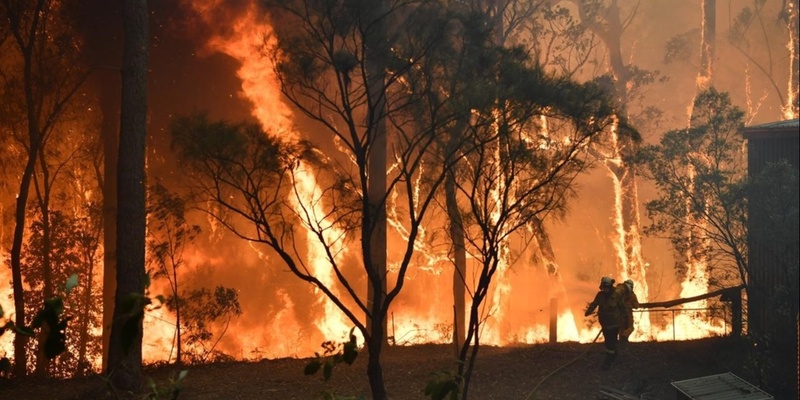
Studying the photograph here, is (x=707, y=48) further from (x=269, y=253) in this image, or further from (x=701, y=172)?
(x=701, y=172)

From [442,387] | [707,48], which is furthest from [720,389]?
[707,48]

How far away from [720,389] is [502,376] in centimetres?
416

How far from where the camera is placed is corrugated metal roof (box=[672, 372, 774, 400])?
10866 mm

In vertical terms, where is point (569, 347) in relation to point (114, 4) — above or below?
below

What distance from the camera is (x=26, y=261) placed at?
20344 mm

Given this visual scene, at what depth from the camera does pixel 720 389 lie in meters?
11.2

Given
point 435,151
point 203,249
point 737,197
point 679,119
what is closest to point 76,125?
point 203,249

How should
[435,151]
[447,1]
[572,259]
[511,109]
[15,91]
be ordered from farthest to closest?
[572,259] < [15,91] < [447,1] < [435,151] < [511,109]

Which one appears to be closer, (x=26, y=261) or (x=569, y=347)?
(x=569, y=347)

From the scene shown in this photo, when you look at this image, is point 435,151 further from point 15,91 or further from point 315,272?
point 315,272

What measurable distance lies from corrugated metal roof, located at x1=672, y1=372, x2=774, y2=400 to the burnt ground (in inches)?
59.9

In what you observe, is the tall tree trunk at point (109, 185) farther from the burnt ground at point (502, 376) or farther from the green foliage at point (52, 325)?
the green foliage at point (52, 325)

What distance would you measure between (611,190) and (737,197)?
36462 mm

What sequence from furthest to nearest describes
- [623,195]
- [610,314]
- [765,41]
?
[765,41], [623,195], [610,314]
